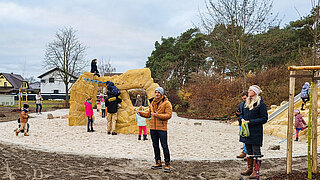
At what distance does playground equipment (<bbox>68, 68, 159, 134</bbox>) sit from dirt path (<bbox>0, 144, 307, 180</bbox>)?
431 centimetres

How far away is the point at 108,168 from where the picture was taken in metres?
5.64

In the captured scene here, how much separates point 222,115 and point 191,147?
11234 mm

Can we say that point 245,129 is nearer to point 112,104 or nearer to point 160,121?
point 160,121

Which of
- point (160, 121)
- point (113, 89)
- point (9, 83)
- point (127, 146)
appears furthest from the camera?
point (9, 83)

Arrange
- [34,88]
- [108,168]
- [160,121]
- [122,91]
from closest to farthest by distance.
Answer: [160,121], [108,168], [122,91], [34,88]

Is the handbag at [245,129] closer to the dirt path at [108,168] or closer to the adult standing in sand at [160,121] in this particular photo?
the dirt path at [108,168]

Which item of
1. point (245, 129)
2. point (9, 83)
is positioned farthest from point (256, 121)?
point (9, 83)

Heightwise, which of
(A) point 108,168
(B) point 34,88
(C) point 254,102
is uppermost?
(C) point 254,102

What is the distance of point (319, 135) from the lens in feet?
29.2

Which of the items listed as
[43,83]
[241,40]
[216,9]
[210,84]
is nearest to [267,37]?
[241,40]

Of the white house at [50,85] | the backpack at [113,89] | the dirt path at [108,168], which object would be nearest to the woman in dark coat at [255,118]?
the dirt path at [108,168]

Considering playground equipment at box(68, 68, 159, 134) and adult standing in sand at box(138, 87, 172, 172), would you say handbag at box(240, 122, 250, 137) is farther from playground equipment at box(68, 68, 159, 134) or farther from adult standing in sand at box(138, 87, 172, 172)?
playground equipment at box(68, 68, 159, 134)

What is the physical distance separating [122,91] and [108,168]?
6232 millimetres

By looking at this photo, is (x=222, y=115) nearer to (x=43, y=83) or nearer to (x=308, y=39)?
(x=308, y=39)
